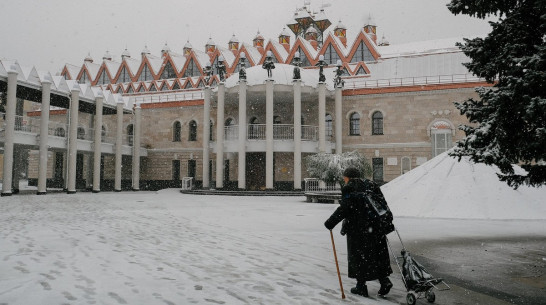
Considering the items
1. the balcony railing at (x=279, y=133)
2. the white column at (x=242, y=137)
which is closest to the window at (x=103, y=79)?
the balcony railing at (x=279, y=133)

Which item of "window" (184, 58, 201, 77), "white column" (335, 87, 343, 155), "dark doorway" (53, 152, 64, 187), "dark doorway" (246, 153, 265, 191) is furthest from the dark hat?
"window" (184, 58, 201, 77)

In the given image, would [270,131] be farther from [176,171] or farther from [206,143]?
[176,171]

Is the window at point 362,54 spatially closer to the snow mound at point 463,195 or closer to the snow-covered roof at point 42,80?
the snow-covered roof at point 42,80

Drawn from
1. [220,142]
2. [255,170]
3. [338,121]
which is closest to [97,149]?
[220,142]

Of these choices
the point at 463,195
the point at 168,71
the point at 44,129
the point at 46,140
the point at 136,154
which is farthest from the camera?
the point at 168,71

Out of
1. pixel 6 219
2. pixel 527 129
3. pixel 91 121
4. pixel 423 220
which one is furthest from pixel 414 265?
pixel 91 121

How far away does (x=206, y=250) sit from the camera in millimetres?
7797

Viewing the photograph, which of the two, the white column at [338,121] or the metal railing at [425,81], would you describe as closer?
the metal railing at [425,81]

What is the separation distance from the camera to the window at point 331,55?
1818 inches

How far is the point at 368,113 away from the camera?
31156 mm

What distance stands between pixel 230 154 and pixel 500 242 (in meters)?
25.9

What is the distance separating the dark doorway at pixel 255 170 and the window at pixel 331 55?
18.0 m

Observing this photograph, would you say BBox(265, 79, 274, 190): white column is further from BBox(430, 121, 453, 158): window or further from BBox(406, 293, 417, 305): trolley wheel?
BBox(406, 293, 417, 305): trolley wheel

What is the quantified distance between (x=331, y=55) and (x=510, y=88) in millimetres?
42362
